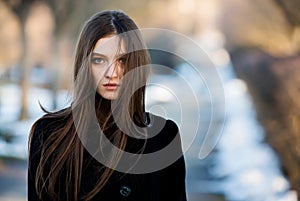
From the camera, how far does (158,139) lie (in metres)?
0.98

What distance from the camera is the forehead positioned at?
2.97ft

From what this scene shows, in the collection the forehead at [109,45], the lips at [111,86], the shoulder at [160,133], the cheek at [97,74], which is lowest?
the shoulder at [160,133]

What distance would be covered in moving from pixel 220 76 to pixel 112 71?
1.25 m

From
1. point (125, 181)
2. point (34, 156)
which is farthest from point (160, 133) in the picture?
point (34, 156)

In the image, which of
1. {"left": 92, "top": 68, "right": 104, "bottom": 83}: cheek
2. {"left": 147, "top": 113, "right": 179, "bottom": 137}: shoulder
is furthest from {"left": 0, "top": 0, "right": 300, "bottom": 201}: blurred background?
{"left": 92, "top": 68, "right": 104, "bottom": 83}: cheek

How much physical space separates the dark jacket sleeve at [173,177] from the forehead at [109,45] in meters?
0.19

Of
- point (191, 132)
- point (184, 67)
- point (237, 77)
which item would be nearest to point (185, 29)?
point (184, 67)

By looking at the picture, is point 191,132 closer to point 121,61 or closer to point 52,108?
point 52,108

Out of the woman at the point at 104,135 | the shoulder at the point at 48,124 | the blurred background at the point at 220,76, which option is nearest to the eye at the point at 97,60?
the woman at the point at 104,135

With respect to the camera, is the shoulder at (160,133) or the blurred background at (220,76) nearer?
the shoulder at (160,133)

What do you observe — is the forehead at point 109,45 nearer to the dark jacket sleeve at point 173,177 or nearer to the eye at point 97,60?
the eye at point 97,60

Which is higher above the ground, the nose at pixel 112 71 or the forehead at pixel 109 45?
the forehead at pixel 109 45

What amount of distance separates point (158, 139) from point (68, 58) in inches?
47.9

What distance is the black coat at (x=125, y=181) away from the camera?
93cm
